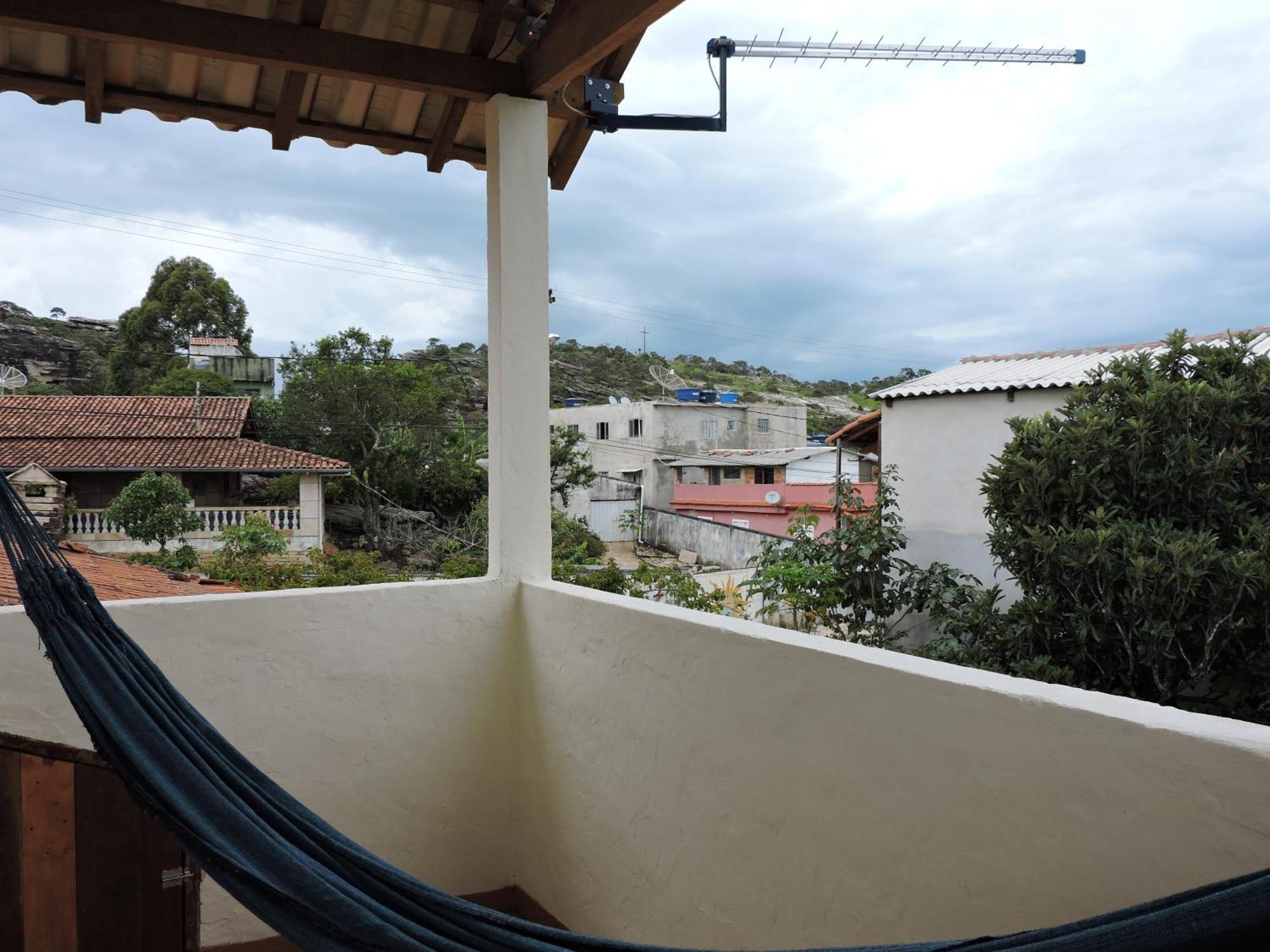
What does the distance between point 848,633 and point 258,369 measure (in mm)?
10988

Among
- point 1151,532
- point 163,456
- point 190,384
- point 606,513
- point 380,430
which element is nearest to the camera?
point 1151,532

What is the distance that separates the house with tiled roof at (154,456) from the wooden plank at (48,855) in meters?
8.45

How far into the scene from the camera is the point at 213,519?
976 centimetres

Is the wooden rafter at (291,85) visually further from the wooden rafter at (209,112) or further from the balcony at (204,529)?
the balcony at (204,529)

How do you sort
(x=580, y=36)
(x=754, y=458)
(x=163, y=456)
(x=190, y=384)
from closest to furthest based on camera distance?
1. (x=580, y=36)
2. (x=163, y=456)
3. (x=190, y=384)
4. (x=754, y=458)

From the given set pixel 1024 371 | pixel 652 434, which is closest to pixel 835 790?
pixel 1024 371

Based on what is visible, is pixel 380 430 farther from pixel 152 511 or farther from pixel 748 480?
pixel 748 480

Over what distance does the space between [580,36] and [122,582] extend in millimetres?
2775

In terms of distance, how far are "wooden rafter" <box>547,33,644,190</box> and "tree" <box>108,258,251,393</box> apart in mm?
Answer: 12014

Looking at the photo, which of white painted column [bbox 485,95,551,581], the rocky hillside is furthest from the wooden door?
the rocky hillside

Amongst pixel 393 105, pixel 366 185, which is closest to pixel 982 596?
pixel 393 105

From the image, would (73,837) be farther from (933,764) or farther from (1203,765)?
(1203,765)

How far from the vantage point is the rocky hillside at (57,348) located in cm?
1255

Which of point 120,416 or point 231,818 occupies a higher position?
point 120,416
